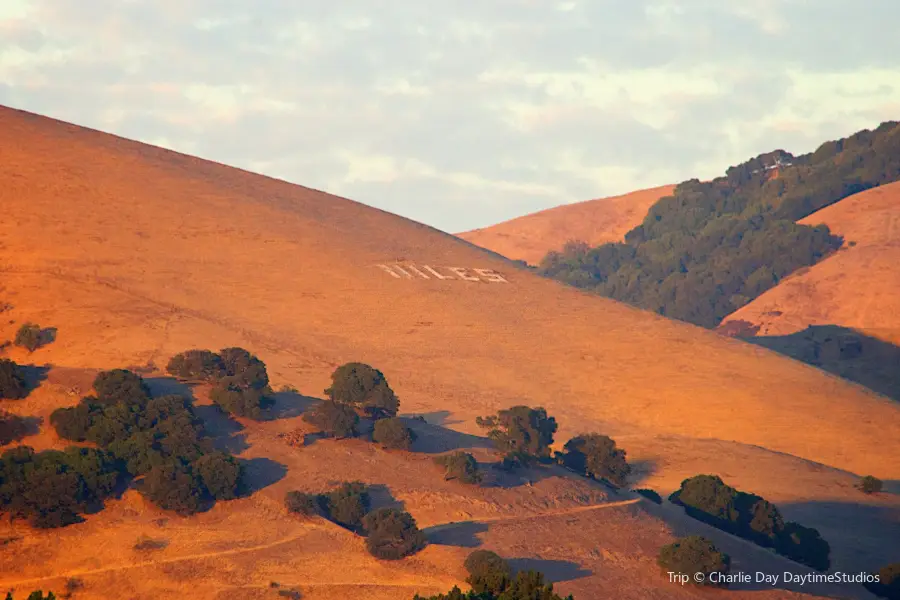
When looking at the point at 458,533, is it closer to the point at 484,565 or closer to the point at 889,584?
the point at 484,565

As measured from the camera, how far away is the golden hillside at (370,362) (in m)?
26.3

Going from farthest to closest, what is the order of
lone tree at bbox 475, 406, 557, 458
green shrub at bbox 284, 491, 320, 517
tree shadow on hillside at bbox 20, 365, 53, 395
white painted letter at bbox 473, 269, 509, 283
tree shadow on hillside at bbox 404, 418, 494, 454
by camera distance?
white painted letter at bbox 473, 269, 509, 283 < lone tree at bbox 475, 406, 557, 458 < tree shadow on hillside at bbox 404, 418, 494, 454 < tree shadow on hillside at bbox 20, 365, 53, 395 < green shrub at bbox 284, 491, 320, 517

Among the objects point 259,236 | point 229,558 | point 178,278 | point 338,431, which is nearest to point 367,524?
point 229,558

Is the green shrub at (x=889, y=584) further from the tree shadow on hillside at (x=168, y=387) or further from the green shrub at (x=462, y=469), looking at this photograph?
the tree shadow on hillside at (x=168, y=387)

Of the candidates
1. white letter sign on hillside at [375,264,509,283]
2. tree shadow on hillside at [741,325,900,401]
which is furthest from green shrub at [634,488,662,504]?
tree shadow on hillside at [741,325,900,401]

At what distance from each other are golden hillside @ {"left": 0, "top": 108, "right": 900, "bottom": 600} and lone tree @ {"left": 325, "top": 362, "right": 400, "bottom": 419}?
2051 mm

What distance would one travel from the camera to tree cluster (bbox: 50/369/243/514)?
27.4m

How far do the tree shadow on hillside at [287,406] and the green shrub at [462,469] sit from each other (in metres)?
5.15

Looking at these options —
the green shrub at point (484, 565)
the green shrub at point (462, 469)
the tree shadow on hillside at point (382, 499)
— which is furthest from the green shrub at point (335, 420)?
the green shrub at point (484, 565)

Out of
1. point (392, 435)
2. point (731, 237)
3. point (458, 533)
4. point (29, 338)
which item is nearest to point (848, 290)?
point (731, 237)

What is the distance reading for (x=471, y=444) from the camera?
35.1 m

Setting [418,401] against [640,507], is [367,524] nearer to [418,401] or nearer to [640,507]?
[640,507]

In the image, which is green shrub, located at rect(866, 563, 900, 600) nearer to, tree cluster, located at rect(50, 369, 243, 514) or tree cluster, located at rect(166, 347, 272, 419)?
tree cluster, located at rect(50, 369, 243, 514)

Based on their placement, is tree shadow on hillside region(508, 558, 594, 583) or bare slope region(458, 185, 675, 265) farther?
bare slope region(458, 185, 675, 265)
